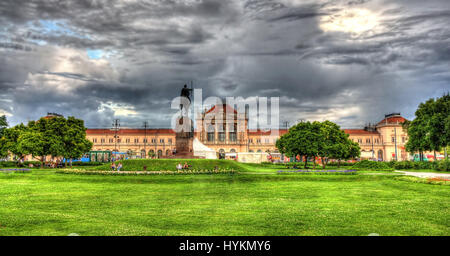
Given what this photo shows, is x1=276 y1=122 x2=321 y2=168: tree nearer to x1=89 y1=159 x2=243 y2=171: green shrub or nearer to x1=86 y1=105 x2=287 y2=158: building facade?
x1=89 y1=159 x2=243 y2=171: green shrub

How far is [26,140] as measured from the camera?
131 ft

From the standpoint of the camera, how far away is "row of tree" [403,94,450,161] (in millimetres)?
43625

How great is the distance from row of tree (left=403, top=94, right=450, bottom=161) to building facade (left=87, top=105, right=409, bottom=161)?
140ft

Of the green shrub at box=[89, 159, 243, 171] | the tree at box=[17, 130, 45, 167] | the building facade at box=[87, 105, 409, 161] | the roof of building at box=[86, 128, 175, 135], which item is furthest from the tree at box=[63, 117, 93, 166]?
the roof of building at box=[86, 128, 175, 135]

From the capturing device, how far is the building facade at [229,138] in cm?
9312

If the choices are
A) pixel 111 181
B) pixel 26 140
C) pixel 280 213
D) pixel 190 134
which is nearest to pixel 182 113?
pixel 190 134

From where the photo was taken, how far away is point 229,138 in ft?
307

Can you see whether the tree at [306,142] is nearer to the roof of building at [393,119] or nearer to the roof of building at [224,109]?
the roof of building at [224,109]

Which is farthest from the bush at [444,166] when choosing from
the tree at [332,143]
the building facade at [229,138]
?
the building facade at [229,138]

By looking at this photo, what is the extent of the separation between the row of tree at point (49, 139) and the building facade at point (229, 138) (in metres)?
45.7
